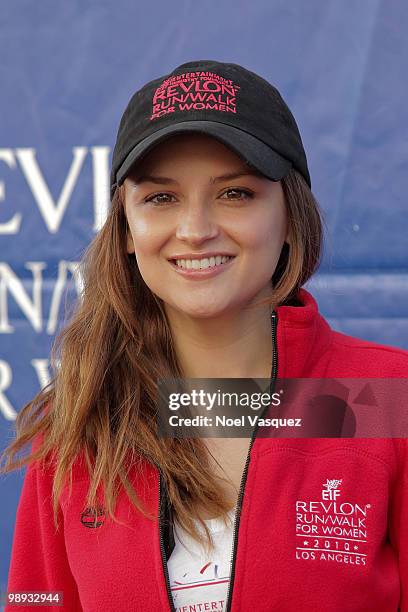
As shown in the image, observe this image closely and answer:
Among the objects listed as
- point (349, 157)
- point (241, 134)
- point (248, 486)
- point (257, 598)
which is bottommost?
point (257, 598)

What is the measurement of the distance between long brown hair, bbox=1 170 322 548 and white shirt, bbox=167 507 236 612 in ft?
0.08

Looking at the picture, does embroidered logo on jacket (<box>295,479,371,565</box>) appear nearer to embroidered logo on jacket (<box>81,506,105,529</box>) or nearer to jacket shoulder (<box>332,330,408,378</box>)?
jacket shoulder (<box>332,330,408,378</box>)

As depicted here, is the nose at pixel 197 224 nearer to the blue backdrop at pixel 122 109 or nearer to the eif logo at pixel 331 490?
the eif logo at pixel 331 490

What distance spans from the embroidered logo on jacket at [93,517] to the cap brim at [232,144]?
47 cm

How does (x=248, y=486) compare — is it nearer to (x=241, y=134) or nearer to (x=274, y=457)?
(x=274, y=457)

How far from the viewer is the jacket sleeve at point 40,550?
1175 millimetres

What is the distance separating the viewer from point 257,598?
1006 millimetres

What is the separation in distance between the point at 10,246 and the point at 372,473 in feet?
3.62

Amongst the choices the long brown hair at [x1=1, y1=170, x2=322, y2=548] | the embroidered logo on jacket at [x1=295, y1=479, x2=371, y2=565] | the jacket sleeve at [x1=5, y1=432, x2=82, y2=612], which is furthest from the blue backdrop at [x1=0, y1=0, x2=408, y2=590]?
the embroidered logo on jacket at [x1=295, y1=479, x2=371, y2=565]

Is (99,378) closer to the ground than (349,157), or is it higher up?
closer to the ground

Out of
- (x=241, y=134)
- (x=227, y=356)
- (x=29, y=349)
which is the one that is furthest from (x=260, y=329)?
(x=29, y=349)

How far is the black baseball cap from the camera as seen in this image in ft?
3.33

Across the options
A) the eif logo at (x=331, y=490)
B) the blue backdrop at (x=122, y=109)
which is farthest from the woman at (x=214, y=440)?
the blue backdrop at (x=122, y=109)

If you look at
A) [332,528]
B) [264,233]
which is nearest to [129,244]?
[264,233]
